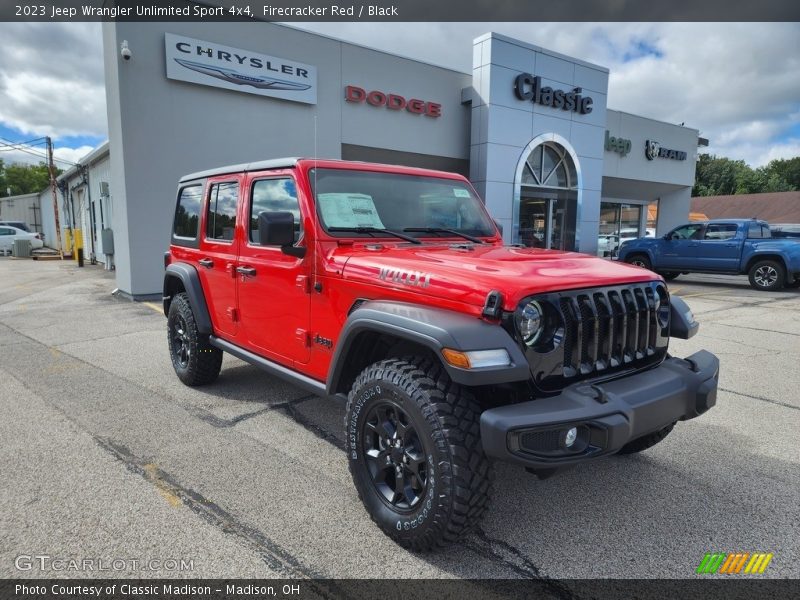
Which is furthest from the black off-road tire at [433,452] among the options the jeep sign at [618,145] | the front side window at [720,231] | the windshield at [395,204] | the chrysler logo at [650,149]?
the chrysler logo at [650,149]

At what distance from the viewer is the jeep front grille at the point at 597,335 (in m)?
2.48

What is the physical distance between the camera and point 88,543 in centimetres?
255

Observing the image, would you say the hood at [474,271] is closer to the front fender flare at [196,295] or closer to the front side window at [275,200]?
the front side window at [275,200]

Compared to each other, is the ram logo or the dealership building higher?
the dealership building

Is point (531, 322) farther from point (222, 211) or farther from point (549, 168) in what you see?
point (549, 168)

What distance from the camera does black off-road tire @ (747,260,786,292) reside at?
12.8 m

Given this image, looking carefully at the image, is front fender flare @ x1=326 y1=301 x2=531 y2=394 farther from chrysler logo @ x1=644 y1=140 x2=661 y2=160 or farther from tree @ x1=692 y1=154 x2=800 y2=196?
tree @ x1=692 y1=154 x2=800 y2=196

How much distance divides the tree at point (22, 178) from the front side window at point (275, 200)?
81939mm

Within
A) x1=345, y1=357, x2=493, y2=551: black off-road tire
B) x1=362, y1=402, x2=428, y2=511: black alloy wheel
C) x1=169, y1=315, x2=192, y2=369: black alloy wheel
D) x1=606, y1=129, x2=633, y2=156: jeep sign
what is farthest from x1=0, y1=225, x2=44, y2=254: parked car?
x1=345, y1=357, x2=493, y2=551: black off-road tire

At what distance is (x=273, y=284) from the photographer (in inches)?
144

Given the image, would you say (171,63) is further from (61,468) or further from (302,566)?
(302,566)

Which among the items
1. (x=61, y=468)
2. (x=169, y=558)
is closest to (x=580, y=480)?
(x=169, y=558)

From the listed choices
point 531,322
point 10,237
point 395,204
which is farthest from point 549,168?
point 10,237

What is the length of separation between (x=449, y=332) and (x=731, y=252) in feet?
46.3
